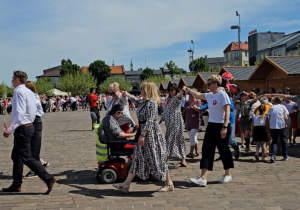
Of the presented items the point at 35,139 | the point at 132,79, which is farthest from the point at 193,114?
the point at 132,79

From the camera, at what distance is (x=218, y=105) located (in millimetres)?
6406

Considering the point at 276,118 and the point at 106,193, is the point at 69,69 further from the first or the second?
the point at 106,193

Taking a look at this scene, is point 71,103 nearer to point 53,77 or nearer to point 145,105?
point 145,105

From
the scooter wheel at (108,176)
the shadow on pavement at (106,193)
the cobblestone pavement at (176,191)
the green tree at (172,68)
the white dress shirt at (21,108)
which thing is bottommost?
the shadow on pavement at (106,193)

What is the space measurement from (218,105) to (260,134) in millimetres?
3077

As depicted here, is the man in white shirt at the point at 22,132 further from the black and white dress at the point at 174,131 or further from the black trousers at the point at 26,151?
the black and white dress at the point at 174,131

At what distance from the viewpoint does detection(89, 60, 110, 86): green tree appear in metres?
115

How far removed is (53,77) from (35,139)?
518 feet

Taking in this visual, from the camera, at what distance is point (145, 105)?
5887mm

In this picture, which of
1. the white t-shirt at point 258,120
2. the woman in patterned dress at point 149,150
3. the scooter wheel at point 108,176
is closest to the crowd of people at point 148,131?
the woman in patterned dress at point 149,150

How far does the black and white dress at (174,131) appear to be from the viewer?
25.6 feet

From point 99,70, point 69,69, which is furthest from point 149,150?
point 99,70

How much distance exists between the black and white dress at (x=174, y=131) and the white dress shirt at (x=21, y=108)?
300 centimetres

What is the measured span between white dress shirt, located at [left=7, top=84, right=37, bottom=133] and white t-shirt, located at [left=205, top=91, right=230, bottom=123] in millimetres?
2983
